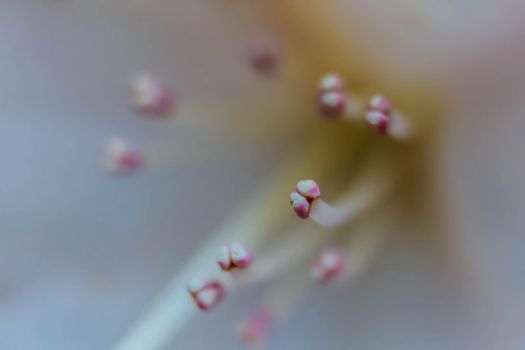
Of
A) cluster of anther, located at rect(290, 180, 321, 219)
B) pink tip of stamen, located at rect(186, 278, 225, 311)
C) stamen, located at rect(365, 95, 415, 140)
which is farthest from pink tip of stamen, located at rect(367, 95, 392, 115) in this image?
pink tip of stamen, located at rect(186, 278, 225, 311)

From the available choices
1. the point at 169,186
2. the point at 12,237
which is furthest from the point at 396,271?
the point at 12,237

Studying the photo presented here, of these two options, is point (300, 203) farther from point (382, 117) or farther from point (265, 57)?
point (265, 57)

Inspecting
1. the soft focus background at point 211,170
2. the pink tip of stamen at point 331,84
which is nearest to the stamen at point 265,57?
the soft focus background at point 211,170

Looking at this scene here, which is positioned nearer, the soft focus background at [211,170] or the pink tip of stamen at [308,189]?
the pink tip of stamen at [308,189]

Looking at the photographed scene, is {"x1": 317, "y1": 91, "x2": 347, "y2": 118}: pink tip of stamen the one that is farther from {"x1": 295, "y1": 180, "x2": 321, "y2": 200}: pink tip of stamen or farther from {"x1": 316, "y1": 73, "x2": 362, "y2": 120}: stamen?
{"x1": 295, "y1": 180, "x2": 321, "y2": 200}: pink tip of stamen

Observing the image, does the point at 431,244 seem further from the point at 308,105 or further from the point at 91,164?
the point at 91,164

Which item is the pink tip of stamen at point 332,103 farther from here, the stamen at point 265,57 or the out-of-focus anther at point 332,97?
the stamen at point 265,57
